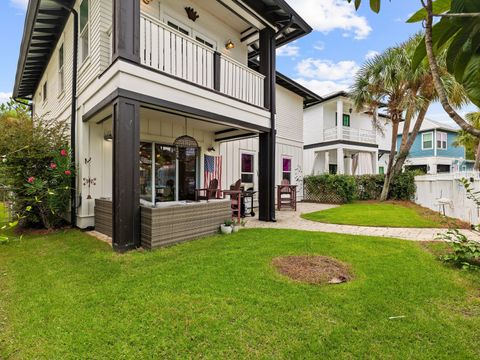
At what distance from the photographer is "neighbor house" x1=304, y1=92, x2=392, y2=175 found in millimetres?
15812

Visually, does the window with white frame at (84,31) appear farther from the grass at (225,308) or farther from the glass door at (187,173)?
the grass at (225,308)

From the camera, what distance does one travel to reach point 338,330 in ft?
7.47

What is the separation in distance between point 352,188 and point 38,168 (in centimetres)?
1237

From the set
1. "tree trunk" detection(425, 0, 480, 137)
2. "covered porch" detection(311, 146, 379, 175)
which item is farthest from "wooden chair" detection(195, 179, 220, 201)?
"covered porch" detection(311, 146, 379, 175)

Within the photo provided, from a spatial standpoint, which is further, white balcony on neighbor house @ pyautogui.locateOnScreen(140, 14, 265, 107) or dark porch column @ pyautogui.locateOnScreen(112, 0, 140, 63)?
white balcony on neighbor house @ pyautogui.locateOnScreen(140, 14, 265, 107)

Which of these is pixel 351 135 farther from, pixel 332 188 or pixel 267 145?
pixel 267 145

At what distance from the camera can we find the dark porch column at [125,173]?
14.3 feet

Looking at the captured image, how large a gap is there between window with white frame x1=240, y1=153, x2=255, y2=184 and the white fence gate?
6.80 meters

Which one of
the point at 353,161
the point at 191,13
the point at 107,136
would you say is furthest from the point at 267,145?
the point at 353,161

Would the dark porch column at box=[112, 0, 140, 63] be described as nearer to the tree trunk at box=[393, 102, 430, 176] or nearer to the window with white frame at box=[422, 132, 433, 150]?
the tree trunk at box=[393, 102, 430, 176]

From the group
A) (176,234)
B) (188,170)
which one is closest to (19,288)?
(176,234)

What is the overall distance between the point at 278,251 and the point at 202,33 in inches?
262

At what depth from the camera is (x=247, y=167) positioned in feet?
37.1

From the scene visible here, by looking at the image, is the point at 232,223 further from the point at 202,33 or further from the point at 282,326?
the point at 202,33
